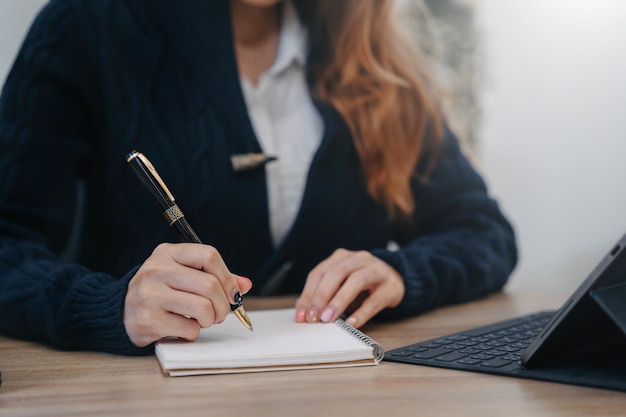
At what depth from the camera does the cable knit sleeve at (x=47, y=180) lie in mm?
781

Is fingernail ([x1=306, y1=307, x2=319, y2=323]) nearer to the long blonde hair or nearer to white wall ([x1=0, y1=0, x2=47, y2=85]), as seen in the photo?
the long blonde hair

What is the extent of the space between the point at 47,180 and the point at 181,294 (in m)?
0.42

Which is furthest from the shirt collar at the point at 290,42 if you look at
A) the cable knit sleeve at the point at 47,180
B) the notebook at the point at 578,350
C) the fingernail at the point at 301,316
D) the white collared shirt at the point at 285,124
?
the notebook at the point at 578,350

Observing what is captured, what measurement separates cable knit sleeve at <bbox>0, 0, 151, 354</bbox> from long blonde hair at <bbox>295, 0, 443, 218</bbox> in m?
0.39

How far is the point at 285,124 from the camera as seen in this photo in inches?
49.1

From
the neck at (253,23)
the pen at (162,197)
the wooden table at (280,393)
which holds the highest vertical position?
the neck at (253,23)

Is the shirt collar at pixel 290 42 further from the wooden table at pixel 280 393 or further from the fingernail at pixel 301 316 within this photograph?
the wooden table at pixel 280 393

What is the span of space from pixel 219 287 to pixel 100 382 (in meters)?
0.13

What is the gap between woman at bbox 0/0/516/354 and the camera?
0.90 metres

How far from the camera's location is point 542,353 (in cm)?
63

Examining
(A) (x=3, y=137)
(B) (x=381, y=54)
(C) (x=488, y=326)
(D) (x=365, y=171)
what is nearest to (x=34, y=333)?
(A) (x=3, y=137)

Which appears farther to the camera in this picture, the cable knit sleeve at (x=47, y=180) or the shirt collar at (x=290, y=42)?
the shirt collar at (x=290, y=42)

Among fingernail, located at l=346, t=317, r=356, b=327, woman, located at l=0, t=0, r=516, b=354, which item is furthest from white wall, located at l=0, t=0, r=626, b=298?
fingernail, located at l=346, t=317, r=356, b=327

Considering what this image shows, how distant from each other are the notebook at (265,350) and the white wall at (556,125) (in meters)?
1.30
